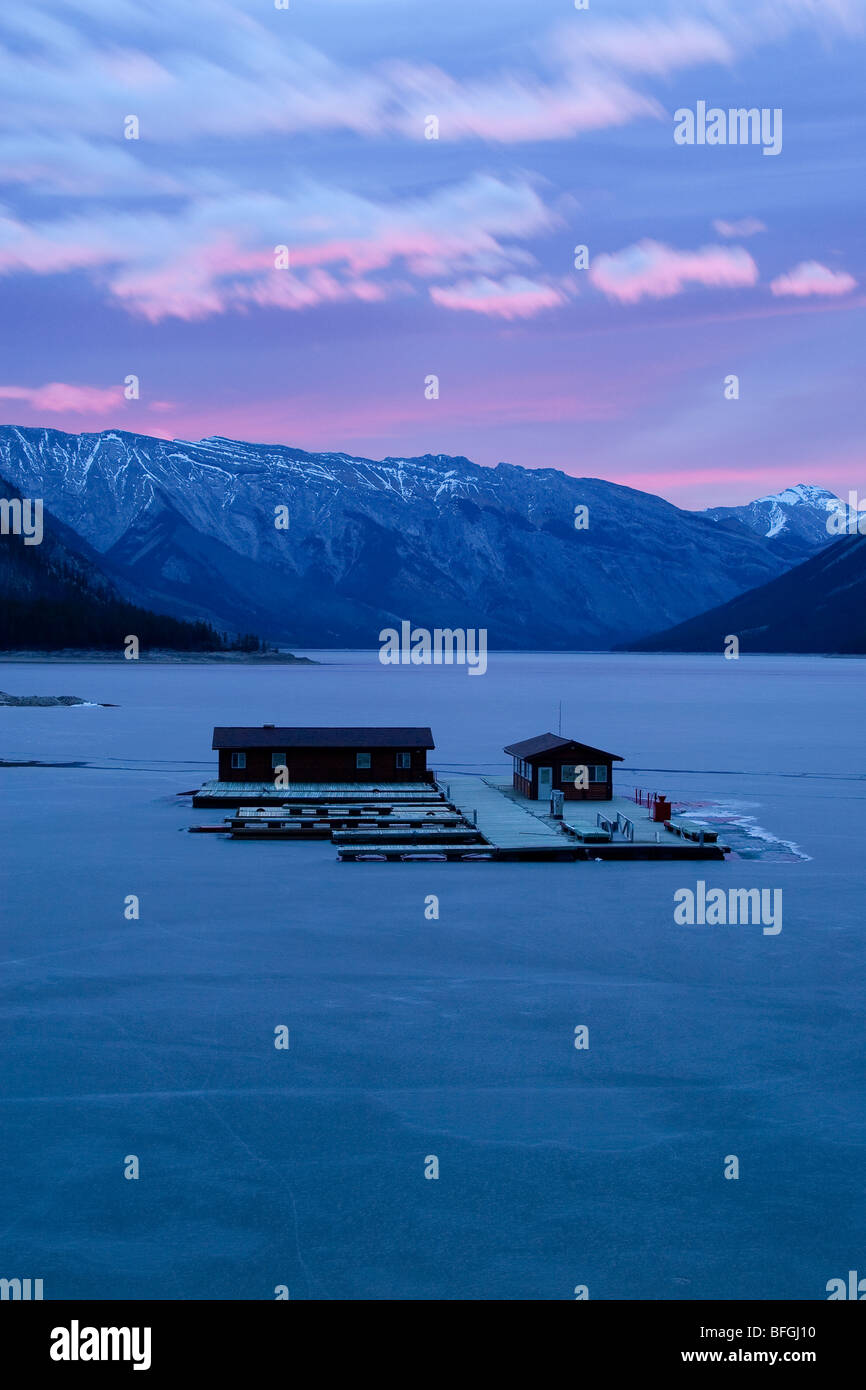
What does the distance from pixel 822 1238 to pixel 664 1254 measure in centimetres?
250

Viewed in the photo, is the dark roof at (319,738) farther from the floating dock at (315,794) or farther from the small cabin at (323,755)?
the floating dock at (315,794)

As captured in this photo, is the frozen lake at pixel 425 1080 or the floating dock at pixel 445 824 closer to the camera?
the frozen lake at pixel 425 1080

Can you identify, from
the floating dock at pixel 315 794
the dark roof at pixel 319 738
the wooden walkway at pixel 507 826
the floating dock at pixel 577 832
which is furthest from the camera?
the dark roof at pixel 319 738

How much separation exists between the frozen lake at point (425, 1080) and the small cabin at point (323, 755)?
19.8 metres

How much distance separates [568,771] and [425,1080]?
43.1m

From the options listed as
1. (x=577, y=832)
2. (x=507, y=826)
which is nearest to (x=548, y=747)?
(x=507, y=826)

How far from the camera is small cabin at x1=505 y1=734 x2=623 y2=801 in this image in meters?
66.8

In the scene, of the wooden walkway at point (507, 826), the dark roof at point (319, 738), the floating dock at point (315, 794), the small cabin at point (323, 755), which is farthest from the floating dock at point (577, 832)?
the dark roof at point (319, 738)

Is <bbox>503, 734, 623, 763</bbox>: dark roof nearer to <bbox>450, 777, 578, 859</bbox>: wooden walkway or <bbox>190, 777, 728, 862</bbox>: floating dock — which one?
<bbox>190, 777, 728, 862</bbox>: floating dock

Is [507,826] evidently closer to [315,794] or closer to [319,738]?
[315,794]

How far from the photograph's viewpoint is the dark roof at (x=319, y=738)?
7150cm

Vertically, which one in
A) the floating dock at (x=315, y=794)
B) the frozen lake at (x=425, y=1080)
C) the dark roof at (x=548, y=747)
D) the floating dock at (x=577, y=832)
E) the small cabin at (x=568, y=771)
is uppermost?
the dark roof at (x=548, y=747)

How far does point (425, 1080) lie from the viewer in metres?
24.7
